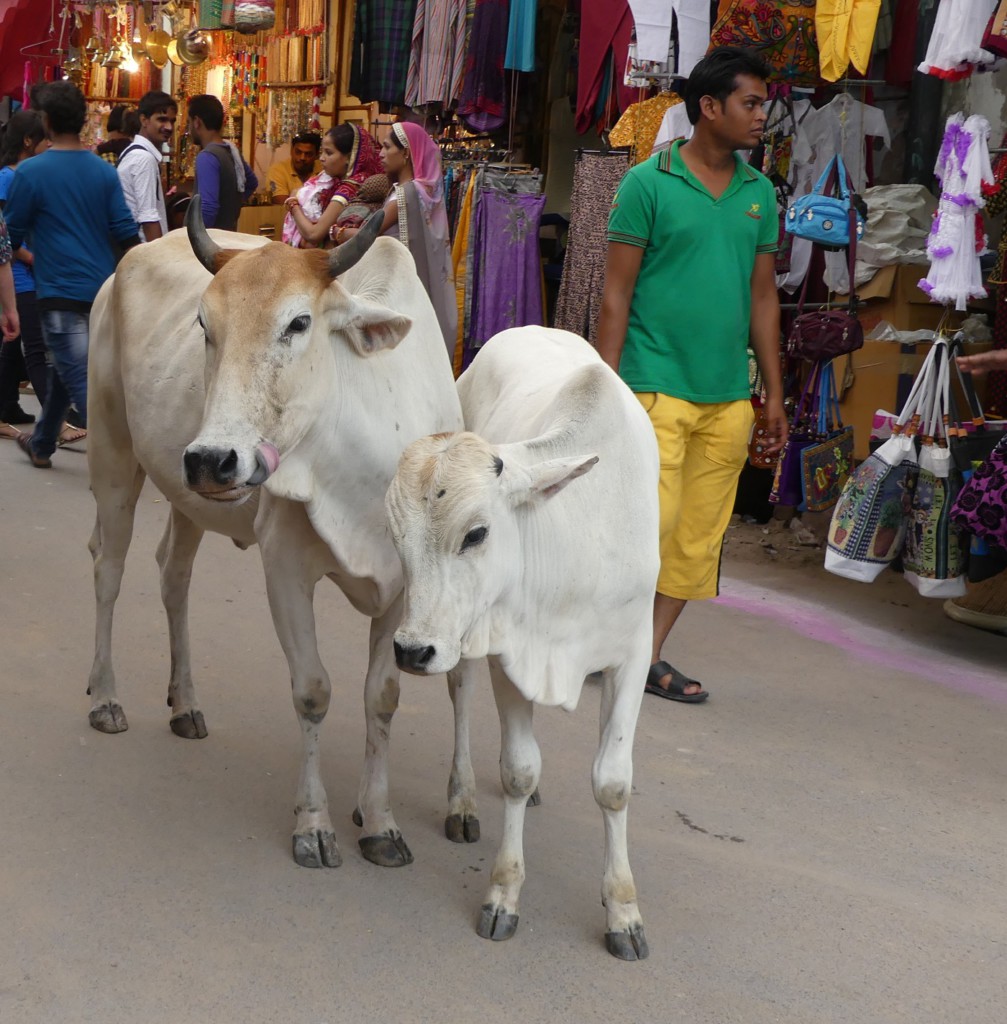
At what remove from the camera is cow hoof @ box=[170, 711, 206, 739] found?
4176 millimetres

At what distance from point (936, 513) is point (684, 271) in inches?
61.9

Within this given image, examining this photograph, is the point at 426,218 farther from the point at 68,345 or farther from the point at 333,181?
the point at 68,345

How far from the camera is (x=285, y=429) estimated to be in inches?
116

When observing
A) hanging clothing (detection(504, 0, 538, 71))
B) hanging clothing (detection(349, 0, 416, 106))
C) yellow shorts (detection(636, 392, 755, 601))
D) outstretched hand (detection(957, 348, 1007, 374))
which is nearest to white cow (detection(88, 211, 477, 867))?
yellow shorts (detection(636, 392, 755, 601))

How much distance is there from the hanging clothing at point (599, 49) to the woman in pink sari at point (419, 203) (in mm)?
849

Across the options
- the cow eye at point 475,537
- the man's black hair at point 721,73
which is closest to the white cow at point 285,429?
the cow eye at point 475,537

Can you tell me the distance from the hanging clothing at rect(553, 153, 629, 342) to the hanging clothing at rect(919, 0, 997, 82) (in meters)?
1.91

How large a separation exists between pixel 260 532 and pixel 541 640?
892 mm

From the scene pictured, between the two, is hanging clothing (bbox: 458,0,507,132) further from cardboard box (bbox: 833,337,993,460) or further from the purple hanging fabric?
cardboard box (bbox: 833,337,993,460)

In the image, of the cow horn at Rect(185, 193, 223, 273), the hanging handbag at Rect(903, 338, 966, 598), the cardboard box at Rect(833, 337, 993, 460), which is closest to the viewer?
the cow horn at Rect(185, 193, 223, 273)

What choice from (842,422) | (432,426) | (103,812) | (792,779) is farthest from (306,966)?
(842,422)

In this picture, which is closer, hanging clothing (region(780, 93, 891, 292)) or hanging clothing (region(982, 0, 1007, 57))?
hanging clothing (region(982, 0, 1007, 57))

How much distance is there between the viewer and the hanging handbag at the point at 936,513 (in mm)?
5168

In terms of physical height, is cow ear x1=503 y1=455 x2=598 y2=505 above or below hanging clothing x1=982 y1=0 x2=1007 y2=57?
below
